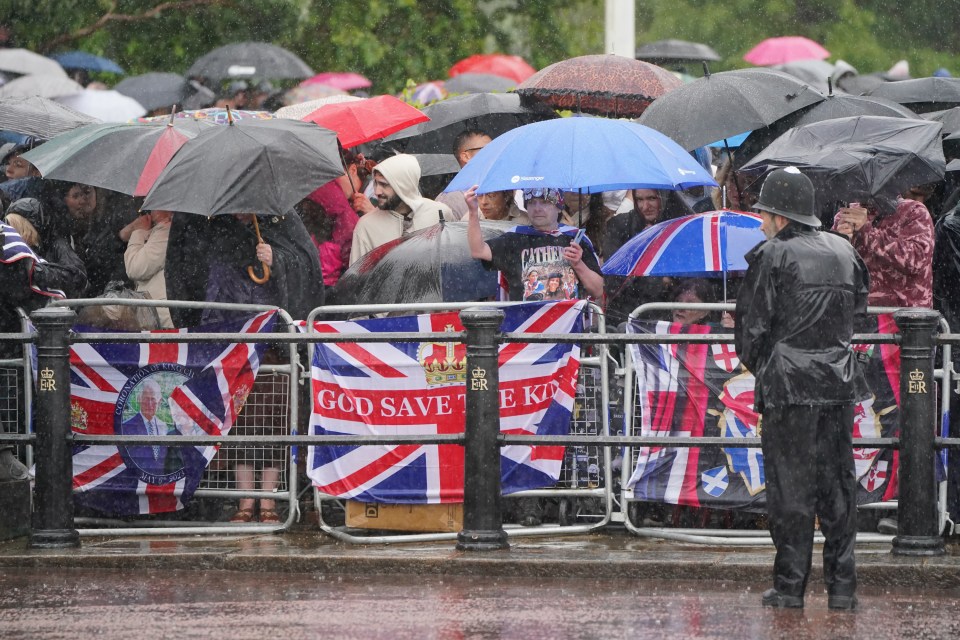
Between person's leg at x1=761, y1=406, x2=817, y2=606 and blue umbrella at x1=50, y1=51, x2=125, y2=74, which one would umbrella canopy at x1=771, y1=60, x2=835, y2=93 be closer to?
blue umbrella at x1=50, y1=51, x2=125, y2=74

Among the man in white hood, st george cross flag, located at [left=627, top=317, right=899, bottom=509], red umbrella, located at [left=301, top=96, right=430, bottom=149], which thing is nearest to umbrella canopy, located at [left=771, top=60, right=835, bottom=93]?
red umbrella, located at [left=301, top=96, right=430, bottom=149]

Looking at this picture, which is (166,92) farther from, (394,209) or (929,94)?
(929,94)

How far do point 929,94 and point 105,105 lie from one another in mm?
9614

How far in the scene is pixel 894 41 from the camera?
35938mm

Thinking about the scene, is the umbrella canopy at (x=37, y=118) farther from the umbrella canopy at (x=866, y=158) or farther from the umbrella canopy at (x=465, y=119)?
the umbrella canopy at (x=866, y=158)

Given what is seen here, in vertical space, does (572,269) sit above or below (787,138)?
below

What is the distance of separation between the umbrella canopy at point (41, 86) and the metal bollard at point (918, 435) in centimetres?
1293

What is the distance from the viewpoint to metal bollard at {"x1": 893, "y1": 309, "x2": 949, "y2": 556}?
8.64 metres

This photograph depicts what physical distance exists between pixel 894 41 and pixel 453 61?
14655 mm

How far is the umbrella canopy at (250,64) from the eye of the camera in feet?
67.1

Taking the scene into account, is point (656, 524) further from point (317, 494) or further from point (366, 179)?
point (366, 179)

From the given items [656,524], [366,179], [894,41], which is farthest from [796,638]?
[894,41]

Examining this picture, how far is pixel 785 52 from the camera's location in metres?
25.7

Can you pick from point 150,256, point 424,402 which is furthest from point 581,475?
point 150,256
